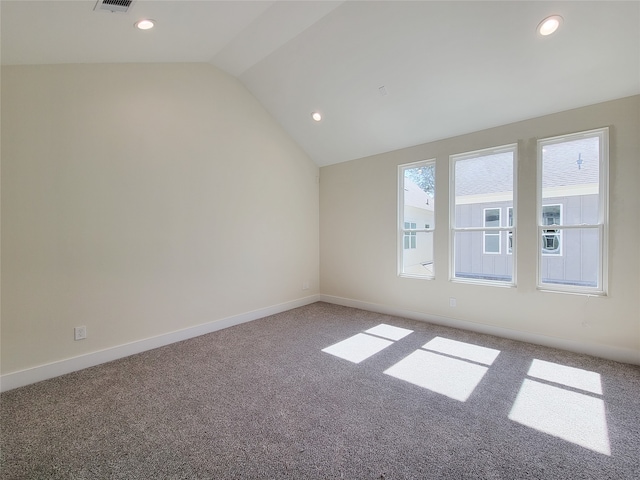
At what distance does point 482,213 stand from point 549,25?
6.33ft

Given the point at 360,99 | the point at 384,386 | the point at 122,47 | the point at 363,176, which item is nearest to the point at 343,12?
the point at 360,99

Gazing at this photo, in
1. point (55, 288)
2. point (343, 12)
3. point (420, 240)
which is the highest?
point (343, 12)

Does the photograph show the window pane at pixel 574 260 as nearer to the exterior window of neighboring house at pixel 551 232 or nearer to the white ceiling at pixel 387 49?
the exterior window of neighboring house at pixel 551 232

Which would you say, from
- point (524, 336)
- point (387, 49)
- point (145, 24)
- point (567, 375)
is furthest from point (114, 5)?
point (524, 336)

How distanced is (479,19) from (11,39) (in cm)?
361

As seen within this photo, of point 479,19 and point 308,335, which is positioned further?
point 308,335

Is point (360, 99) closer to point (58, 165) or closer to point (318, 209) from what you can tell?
point (318, 209)

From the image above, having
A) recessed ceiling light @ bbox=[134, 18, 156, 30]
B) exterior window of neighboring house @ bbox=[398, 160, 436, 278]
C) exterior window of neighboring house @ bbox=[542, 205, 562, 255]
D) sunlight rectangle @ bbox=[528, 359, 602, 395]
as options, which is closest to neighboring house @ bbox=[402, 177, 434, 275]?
exterior window of neighboring house @ bbox=[398, 160, 436, 278]

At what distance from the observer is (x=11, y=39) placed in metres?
1.98

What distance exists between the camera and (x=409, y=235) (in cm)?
432

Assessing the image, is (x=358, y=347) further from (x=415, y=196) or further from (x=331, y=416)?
(x=415, y=196)

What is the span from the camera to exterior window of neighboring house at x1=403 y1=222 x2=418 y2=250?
4281 mm

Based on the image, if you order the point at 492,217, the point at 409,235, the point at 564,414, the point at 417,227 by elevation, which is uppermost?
the point at 492,217

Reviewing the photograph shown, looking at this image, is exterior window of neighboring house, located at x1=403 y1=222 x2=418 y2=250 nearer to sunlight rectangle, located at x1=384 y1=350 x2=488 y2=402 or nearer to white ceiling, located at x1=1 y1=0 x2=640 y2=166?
white ceiling, located at x1=1 y1=0 x2=640 y2=166
